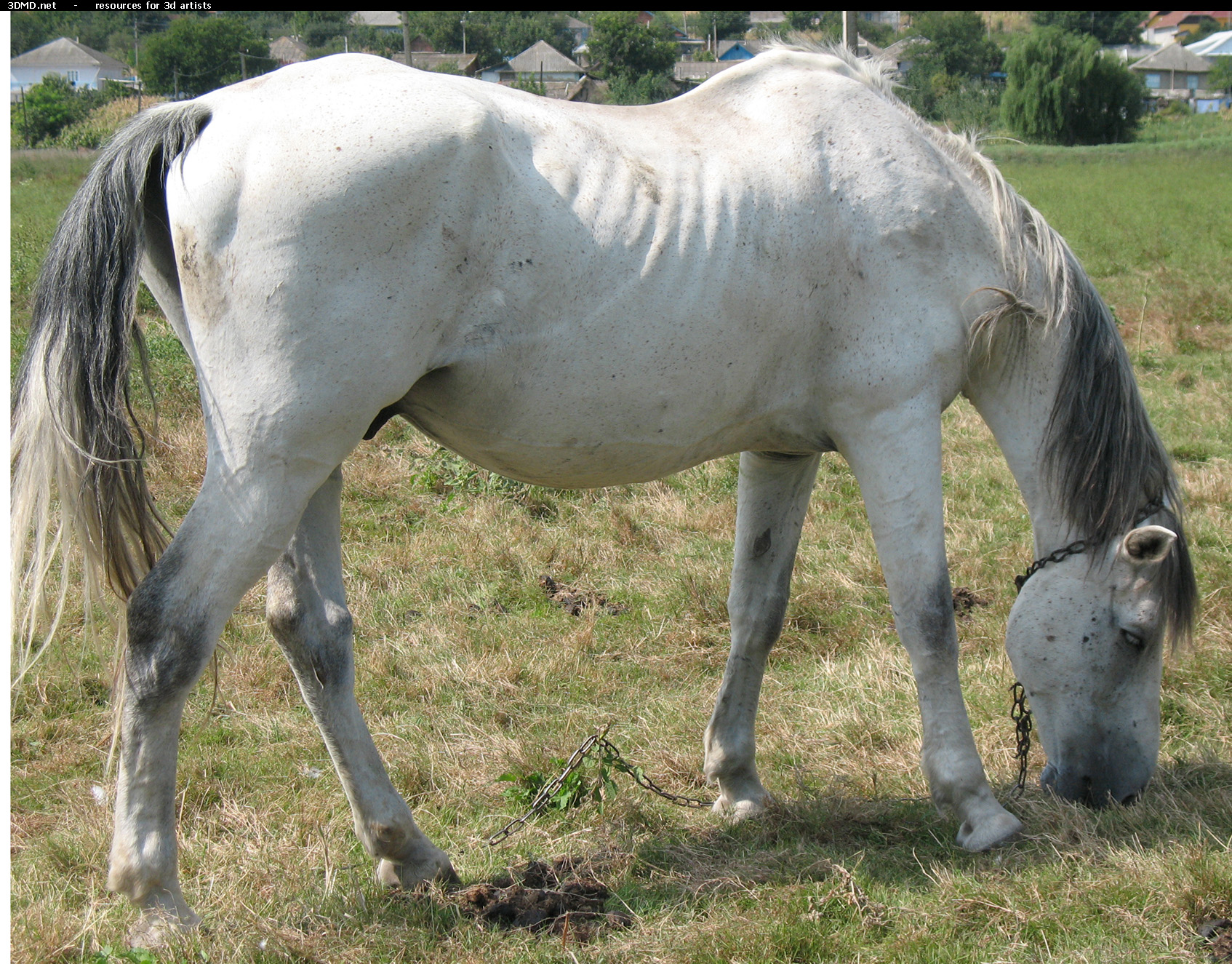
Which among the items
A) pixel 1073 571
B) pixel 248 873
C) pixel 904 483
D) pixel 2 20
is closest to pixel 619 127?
pixel 904 483

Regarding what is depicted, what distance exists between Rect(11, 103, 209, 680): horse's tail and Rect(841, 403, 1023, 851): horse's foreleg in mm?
1922

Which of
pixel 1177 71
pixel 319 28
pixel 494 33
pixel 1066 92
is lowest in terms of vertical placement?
pixel 1177 71

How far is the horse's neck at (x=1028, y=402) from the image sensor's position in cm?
303

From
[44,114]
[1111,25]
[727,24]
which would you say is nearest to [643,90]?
[44,114]

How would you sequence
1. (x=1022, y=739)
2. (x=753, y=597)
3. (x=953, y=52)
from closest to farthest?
(x=1022, y=739) < (x=753, y=597) < (x=953, y=52)

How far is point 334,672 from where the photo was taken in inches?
110

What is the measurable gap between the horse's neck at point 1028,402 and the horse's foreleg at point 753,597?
23.8 inches

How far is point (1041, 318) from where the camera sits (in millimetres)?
2992

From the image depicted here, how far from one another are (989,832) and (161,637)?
7.46 ft

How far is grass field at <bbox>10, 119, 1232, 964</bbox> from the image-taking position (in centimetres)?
252

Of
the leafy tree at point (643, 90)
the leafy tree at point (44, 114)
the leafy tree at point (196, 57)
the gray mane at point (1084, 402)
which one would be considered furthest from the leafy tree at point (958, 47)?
the gray mane at point (1084, 402)

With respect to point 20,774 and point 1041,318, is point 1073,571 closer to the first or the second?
point 1041,318

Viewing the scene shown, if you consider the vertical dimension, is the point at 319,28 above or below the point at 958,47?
above

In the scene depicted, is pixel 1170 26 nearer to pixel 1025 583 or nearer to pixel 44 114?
pixel 44 114
